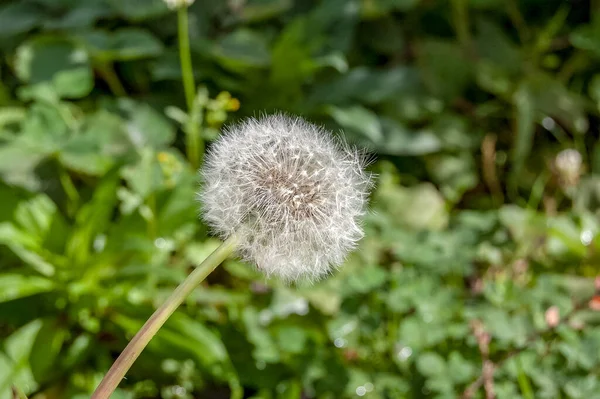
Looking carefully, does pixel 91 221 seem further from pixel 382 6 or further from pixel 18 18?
pixel 382 6

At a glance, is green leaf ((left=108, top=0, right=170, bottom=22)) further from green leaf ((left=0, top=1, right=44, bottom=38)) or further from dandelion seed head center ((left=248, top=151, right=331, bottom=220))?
dandelion seed head center ((left=248, top=151, right=331, bottom=220))

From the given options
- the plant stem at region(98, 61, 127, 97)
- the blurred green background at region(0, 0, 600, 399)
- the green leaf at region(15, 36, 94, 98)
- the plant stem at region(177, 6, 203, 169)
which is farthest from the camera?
the plant stem at region(98, 61, 127, 97)

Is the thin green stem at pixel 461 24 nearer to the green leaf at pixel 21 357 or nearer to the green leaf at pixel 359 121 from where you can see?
the green leaf at pixel 359 121

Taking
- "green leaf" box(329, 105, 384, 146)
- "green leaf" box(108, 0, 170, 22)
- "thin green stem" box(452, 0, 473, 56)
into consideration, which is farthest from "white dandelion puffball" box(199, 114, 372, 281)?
"thin green stem" box(452, 0, 473, 56)

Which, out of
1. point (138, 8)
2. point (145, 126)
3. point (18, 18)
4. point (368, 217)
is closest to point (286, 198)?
point (368, 217)

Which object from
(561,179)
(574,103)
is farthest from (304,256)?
(574,103)

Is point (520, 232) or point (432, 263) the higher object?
point (432, 263)

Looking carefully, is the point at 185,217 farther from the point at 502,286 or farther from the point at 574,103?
the point at 574,103

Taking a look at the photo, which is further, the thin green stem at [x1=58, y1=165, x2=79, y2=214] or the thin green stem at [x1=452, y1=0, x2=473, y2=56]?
the thin green stem at [x1=452, y1=0, x2=473, y2=56]
